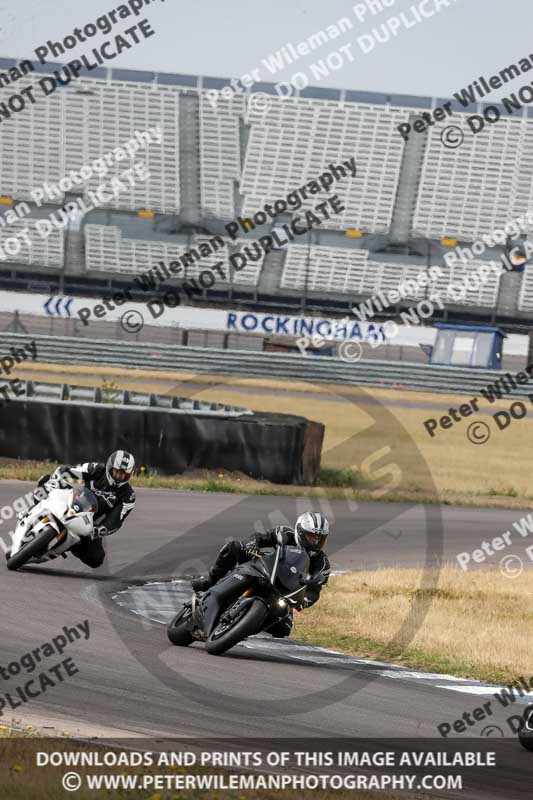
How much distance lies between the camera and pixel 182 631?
32.9 ft

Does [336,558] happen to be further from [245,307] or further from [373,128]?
[373,128]

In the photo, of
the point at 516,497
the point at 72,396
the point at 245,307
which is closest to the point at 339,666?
the point at 72,396

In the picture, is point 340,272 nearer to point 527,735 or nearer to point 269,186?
point 269,186

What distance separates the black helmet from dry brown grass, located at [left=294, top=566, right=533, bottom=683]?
2.32m

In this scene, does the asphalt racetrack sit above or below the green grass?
above

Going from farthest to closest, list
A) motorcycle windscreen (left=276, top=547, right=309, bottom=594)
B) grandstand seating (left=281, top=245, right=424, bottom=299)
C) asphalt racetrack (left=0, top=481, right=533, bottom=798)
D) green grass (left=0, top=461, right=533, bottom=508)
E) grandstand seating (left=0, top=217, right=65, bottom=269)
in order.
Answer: grandstand seating (left=281, top=245, right=424, bottom=299) < grandstand seating (left=0, top=217, right=65, bottom=269) < green grass (left=0, top=461, right=533, bottom=508) < motorcycle windscreen (left=276, top=547, right=309, bottom=594) < asphalt racetrack (left=0, top=481, right=533, bottom=798)

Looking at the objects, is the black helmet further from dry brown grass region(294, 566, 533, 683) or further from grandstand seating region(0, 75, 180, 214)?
grandstand seating region(0, 75, 180, 214)

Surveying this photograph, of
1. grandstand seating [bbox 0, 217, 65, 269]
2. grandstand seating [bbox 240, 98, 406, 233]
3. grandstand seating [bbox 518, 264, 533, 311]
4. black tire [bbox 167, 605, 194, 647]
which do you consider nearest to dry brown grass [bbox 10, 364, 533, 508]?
grandstand seating [bbox 0, 217, 65, 269]

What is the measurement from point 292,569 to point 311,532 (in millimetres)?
319

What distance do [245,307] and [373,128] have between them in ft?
41.9

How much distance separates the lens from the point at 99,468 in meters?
13.1

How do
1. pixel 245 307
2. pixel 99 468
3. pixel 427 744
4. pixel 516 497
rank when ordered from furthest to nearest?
1. pixel 245 307
2. pixel 516 497
3. pixel 99 468
4. pixel 427 744

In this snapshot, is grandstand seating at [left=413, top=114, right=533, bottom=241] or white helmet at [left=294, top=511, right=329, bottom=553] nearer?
white helmet at [left=294, top=511, right=329, bottom=553]

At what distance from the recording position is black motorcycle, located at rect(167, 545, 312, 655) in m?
9.44
